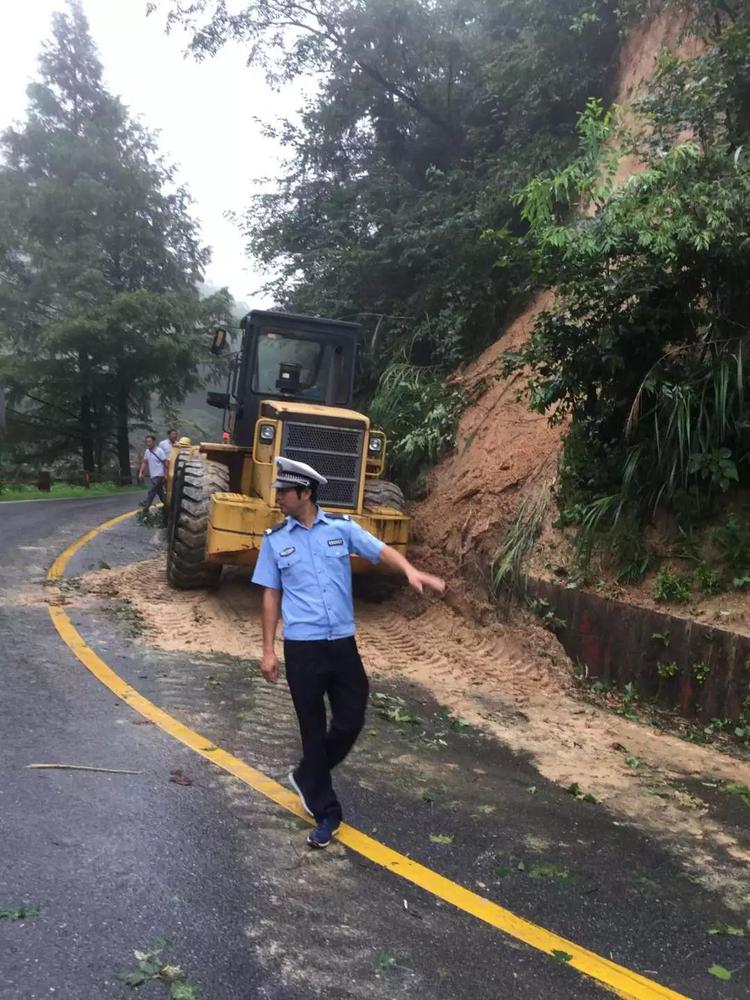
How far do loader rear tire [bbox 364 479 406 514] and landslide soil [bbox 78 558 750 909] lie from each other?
110cm

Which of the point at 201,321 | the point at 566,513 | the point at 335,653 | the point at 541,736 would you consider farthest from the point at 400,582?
the point at 201,321

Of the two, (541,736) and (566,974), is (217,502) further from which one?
(566,974)

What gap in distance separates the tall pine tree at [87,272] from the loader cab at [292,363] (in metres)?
21.7

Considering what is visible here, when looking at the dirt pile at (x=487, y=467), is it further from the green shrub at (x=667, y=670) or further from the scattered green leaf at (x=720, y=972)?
the scattered green leaf at (x=720, y=972)

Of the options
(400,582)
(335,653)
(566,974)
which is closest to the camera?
(566,974)

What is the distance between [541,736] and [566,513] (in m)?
2.57

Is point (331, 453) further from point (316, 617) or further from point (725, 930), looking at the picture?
point (725, 930)

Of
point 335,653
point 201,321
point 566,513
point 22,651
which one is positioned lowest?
point 22,651

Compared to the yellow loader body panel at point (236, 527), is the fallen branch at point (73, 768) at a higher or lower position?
lower

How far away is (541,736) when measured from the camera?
5.70 metres

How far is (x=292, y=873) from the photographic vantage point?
3.45 metres

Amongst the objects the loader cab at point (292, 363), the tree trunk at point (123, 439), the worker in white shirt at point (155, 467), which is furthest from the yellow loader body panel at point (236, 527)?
the tree trunk at point (123, 439)

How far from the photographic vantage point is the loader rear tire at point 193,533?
28.2 ft

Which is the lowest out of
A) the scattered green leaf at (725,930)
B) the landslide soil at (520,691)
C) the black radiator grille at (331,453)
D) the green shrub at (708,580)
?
the landslide soil at (520,691)
